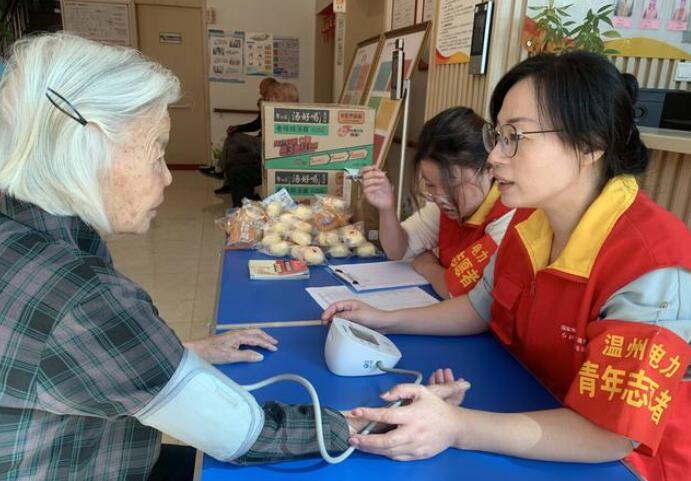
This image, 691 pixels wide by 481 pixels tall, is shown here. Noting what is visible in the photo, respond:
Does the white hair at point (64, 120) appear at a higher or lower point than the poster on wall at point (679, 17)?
lower

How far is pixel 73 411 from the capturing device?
638mm

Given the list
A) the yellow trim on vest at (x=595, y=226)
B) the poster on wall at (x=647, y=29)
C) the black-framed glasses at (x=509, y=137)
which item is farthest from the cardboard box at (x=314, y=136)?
the yellow trim on vest at (x=595, y=226)

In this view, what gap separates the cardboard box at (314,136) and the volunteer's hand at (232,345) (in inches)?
42.8

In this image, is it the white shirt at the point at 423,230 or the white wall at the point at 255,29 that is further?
the white wall at the point at 255,29

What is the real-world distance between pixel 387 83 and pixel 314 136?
1655mm

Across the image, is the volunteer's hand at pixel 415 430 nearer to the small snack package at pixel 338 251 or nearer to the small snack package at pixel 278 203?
the small snack package at pixel 338 251

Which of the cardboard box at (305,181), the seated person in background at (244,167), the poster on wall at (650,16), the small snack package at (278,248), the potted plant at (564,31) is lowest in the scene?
the seated person in background at (244,167)

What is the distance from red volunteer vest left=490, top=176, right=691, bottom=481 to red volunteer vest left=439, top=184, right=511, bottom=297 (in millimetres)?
186

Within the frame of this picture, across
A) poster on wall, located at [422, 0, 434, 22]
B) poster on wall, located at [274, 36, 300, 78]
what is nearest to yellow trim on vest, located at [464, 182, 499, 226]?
poster on wall, located at [422, 0, 434, 22]

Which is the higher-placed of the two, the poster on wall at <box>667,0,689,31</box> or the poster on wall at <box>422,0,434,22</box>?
the poster on wall at <box>422,0,434,22</box>

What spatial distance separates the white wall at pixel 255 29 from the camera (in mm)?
6586

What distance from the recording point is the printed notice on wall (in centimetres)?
641

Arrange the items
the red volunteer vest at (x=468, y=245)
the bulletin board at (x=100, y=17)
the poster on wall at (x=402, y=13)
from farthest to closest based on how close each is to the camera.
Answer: the bulletin board at (x=100, y=17)
the poster on wall at (x=402, y=13)
the red volunteer vest at (x=468, y=245)

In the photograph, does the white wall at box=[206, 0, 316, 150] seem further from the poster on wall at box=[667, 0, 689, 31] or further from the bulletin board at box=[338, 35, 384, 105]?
the poster on wall at box=[667, 0, 689, 31]
